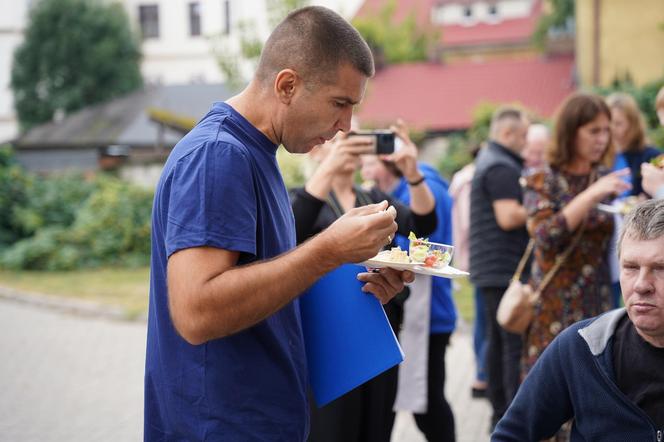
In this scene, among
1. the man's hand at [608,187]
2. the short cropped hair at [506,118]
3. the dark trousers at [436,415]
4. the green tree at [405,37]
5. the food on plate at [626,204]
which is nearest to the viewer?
the man's hand at [608,187]

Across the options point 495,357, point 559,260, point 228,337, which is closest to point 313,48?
point 228,337

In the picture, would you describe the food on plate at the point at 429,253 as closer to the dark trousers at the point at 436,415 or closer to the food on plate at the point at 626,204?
the food on plate at the point at 626,204

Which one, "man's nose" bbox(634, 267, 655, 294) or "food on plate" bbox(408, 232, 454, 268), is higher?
"food on plate" bbox(408, 232, 454, 268)

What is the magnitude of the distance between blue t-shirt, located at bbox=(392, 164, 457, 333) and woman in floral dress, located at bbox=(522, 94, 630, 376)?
61 centimetres

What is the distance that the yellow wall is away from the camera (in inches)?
885

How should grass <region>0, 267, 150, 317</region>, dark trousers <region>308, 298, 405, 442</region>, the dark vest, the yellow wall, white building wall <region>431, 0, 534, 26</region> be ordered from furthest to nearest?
white building wall <region>431, 0, 534, 26</region> → the yellow wall → grass <region>0, 267, 150, 317</region> → the dark vest → dark trousers <region>308, 298, 405, 442</region>

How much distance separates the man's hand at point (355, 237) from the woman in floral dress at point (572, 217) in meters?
2.82

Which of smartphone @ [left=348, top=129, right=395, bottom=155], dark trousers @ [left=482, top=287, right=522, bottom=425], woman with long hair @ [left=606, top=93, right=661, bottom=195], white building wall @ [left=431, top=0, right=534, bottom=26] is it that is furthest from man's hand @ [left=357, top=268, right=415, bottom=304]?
white building wall @ [left=431, top=0, right=534, bottom=26]

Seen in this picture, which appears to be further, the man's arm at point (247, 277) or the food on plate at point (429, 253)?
the food on plate at point (429, 253)

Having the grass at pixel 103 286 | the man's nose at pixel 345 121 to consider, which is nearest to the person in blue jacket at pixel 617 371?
the man's nose at pixel 345 121

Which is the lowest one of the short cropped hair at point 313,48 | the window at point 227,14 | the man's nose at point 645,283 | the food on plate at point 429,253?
the man's nose at point 645,283

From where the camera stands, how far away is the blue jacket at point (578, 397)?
8.80ft

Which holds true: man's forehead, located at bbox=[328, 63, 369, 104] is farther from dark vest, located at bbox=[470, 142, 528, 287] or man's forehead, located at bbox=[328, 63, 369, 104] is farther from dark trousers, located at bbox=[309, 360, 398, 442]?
dark vest, located at bbox=[470, 142, 528, 287]

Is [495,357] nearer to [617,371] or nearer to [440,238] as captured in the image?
[440,238]
